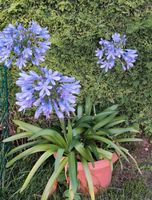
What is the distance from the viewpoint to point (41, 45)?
8.54ft

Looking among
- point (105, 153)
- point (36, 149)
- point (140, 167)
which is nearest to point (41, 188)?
point (36, 149)

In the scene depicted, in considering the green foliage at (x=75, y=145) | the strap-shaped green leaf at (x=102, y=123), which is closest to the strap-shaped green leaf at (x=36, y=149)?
the green foliage at (x=75, y=145)

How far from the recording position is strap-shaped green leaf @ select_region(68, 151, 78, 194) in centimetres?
292

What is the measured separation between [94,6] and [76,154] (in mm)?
1239

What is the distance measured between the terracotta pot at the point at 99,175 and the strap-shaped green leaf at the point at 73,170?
0.58ft

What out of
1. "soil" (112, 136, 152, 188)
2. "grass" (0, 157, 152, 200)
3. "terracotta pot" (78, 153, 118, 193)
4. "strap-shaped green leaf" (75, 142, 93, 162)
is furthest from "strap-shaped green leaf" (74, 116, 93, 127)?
"soil" (112, 136, 152, 188)

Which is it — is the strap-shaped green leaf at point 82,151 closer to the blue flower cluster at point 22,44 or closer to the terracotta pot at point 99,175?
the terracotta pot at point 99,175

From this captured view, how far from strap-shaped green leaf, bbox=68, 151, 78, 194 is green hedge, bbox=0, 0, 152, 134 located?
2.53ft

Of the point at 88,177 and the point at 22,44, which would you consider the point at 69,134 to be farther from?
the point at 22,44

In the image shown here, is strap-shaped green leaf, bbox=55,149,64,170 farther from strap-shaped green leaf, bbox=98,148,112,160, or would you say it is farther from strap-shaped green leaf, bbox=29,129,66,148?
strap-shaped green leaf, bbox=98,148,112,160

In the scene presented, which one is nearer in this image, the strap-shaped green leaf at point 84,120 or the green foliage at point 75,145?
the green foliage at point 75,145

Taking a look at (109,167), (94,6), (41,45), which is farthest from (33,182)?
(94,6)

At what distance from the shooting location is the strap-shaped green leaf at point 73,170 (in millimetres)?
2924

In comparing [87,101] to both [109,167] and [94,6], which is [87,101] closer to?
[109,167]
